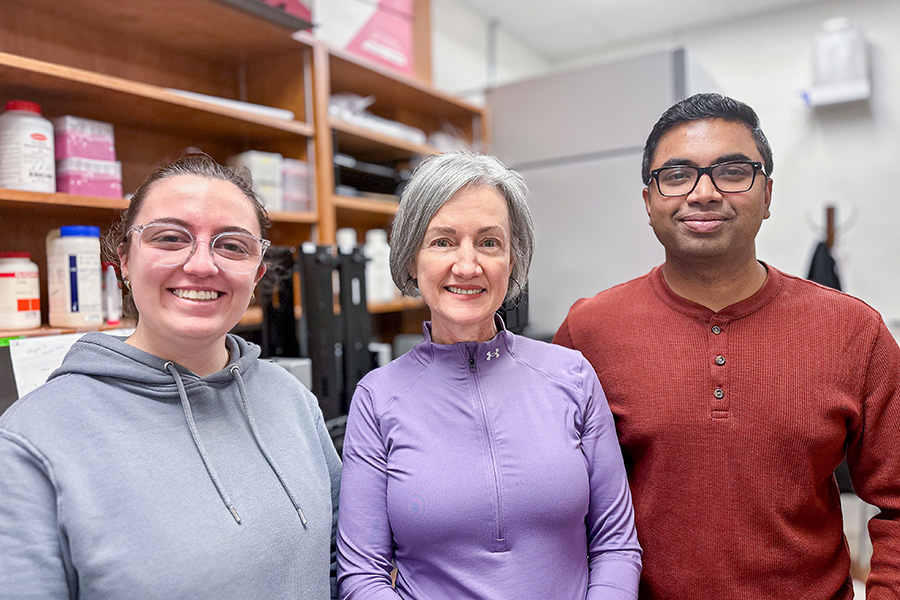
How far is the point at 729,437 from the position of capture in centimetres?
105

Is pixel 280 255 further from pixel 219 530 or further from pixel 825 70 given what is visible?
pixel 825 70

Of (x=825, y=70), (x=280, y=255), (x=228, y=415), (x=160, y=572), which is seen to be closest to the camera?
(x=160, y=572)

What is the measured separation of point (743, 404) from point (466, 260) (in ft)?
1.83

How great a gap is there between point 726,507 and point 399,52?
2627mm

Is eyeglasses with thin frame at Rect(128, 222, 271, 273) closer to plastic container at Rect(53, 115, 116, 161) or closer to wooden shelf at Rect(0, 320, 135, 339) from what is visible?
wooden shelf at Rect(0, 320, 135, 339)

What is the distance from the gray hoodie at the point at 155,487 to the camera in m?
0.78

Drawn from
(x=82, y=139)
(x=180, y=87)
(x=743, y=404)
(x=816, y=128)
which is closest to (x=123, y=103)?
(x=82, y=139)

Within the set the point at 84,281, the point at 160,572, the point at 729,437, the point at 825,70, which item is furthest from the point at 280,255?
the point at 825,70

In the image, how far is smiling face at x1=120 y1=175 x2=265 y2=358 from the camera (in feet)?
3.05

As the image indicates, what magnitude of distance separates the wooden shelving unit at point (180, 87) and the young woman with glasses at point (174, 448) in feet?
2.50

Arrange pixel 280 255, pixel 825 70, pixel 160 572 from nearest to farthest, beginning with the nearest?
pixel 160 572
pixel 280 255
pixel 825 70

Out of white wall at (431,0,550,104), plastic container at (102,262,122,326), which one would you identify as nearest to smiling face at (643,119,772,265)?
plastic container at (102,262,122,326)

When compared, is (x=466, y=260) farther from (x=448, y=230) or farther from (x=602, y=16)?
(x=602, y=16)

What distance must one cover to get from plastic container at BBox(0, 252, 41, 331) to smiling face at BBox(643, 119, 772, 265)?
152 centimetres
